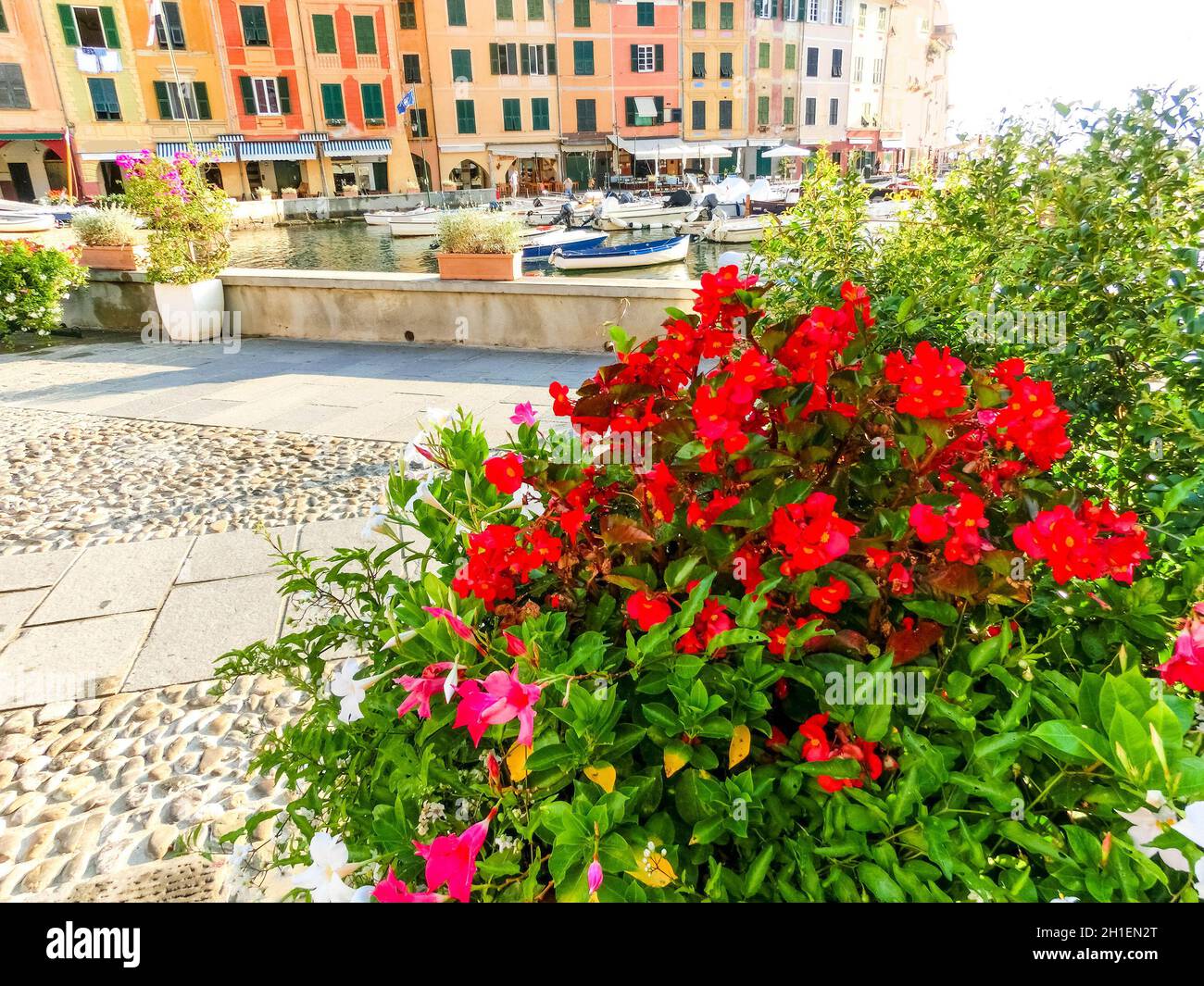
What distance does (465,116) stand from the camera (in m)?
40.0

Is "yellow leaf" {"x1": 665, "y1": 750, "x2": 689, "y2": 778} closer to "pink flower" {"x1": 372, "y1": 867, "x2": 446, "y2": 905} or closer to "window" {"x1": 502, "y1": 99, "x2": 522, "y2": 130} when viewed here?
"pink flower" {"x1": 372, "y1": 867, "x2": 446, "y2": 905}

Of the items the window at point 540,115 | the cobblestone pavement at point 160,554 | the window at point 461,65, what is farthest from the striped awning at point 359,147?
the cobblestone pavement at point 160,554

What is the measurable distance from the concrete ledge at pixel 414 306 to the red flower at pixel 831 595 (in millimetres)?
6294

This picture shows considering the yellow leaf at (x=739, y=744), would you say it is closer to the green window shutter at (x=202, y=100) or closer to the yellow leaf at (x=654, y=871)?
the yellow leaf at (x=654, y=871)

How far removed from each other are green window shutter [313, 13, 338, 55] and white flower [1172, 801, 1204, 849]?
4434 cm

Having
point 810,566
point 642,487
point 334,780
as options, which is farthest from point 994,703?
point 334,780

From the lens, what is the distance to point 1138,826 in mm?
1037

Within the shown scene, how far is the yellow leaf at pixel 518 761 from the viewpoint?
1128mm

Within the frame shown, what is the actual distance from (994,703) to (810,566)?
45 centimetres

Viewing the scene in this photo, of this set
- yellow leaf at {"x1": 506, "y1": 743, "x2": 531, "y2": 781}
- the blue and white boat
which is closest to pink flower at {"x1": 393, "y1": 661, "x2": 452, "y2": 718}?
→ yellow leaf at {"x1": 506, "y1": 743, "x2": 531, "y2": 781}

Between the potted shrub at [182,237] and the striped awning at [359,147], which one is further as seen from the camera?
the striped awning at [359,147]

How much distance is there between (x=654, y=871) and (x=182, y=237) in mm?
10180

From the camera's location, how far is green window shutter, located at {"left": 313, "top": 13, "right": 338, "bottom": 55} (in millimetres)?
36531
